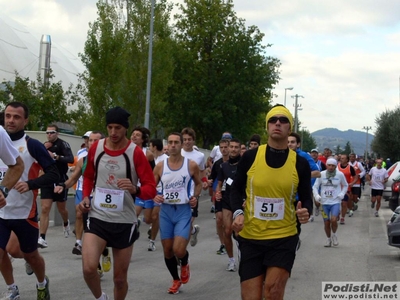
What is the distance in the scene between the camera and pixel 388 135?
213 feet

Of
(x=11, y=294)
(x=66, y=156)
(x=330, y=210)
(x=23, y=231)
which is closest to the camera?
(x=23, y=231)

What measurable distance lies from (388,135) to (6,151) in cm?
6114

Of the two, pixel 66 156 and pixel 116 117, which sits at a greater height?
pixel 116 117

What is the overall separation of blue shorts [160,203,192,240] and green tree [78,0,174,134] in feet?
73.0

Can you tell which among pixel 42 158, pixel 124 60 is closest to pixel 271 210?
pixel 42 158

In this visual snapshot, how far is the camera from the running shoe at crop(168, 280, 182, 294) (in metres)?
9.52

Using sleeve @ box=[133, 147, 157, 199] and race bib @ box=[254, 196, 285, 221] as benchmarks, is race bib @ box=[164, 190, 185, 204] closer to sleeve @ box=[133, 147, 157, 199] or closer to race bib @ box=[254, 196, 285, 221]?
sleeve @ box=[133, 147, 157, 199]

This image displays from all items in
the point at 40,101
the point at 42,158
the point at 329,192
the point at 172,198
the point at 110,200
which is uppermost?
the point at 40,101

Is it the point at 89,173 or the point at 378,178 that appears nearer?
the point at 89,173

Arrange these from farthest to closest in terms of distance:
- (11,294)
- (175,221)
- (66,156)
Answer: (66,156) < (175,221) < (11,294)

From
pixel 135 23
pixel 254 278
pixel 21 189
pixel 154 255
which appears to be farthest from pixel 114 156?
pixel 135 23

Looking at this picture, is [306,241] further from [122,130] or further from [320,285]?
[122,130]

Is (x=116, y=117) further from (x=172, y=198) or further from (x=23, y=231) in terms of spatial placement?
(x=172, y=198)

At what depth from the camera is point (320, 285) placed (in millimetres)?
10477
